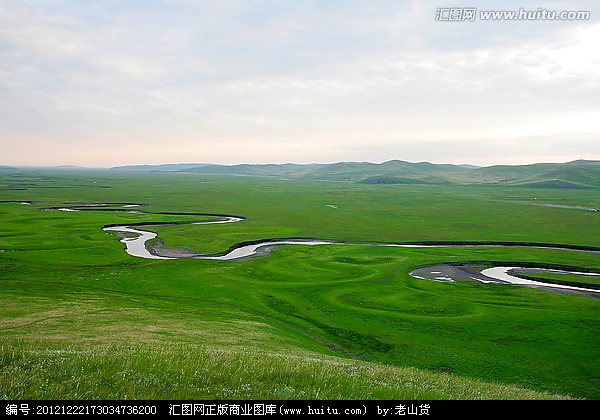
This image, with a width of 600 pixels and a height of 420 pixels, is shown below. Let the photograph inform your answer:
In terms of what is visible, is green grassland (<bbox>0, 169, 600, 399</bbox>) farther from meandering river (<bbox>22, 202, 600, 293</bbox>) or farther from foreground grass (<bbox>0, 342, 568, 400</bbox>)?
meandering river (<bbox>22, 202, 600, 293</bbox>)

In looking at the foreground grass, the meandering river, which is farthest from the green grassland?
the meandering river

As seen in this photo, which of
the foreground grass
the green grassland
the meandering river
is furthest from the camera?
the meandering river

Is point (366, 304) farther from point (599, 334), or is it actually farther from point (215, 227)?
point (215, 227)

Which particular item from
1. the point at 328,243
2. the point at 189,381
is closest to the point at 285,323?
the point at 189,381

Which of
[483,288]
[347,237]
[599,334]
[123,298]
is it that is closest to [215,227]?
[347,237]

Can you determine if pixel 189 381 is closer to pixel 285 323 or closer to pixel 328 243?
pixel 285 323

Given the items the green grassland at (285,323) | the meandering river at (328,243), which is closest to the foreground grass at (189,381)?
the green grassland at (285,323)
